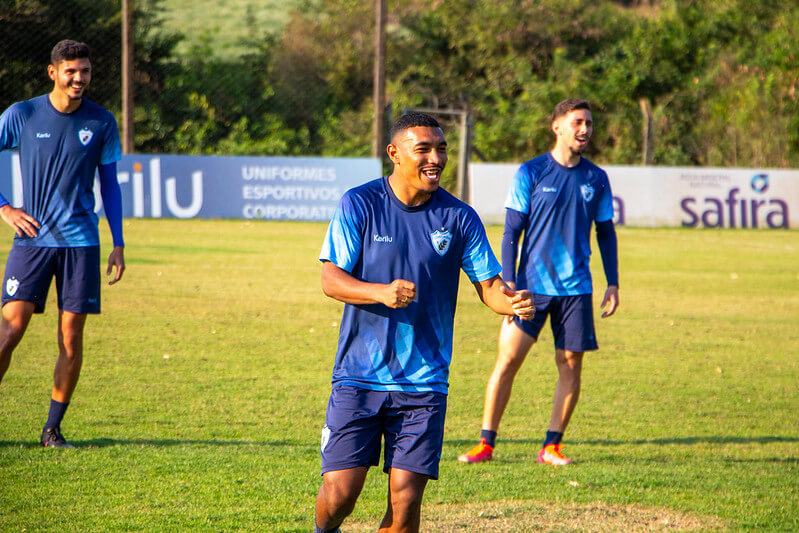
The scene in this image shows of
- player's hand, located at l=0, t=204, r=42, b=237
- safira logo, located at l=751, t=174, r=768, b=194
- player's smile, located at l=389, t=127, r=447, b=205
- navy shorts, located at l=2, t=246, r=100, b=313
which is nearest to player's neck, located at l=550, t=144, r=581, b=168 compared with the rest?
player's smile, located at l=389, t=127, r=447, b=205

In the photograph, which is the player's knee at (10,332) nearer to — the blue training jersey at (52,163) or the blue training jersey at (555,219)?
the blue training jersey at (52,163)

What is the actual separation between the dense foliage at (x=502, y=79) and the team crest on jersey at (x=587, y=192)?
96.4ft

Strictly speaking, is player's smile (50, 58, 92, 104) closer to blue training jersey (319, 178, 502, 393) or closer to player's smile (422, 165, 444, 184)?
blue training jersey (319, 178, 502, 393)

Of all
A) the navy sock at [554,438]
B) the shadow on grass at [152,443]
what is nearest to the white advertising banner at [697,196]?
the navy sock at [554,438]

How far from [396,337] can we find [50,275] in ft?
9.63

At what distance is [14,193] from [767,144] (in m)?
25.3

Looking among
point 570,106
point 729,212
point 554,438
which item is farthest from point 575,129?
point 729,212

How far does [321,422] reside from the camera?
269 inches

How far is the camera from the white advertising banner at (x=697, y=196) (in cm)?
2586

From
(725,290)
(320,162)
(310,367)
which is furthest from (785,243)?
(310,367)

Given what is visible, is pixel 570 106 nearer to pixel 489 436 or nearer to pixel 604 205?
pixel 604 205

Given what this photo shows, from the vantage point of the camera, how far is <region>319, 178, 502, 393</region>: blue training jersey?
154 inches

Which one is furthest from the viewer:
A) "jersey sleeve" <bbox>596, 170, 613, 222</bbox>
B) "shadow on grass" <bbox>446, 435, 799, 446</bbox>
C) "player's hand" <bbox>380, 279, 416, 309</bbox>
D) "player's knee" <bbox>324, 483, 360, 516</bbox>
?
"shadow on grass" <bbox>446, 435, 799, 446</bbox>

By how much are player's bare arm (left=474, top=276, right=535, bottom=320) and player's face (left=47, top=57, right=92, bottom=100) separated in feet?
9.64
